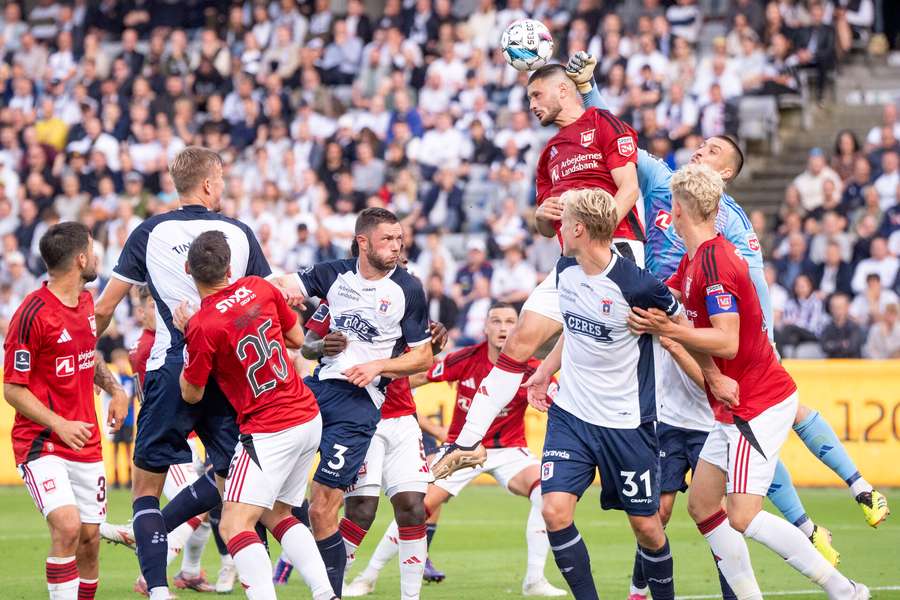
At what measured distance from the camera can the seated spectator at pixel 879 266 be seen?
61.3ft

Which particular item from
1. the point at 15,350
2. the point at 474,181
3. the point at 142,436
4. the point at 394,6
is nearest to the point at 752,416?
the point at 142,436

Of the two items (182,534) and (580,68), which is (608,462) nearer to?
(580,68)

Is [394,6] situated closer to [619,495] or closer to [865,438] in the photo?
[865,438]

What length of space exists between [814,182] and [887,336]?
331cm

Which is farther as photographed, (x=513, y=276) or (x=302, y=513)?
(x=513, y=276)

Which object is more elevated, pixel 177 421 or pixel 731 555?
pixel 177 421

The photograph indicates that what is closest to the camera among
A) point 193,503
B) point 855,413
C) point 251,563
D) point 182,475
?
point 251,563

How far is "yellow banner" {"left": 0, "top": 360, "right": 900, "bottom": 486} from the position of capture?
53.1ft

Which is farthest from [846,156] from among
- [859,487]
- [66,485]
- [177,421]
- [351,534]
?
[66,485]

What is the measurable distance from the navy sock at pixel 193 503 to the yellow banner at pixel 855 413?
8980 mm

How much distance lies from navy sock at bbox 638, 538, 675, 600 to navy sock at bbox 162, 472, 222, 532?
111 inches

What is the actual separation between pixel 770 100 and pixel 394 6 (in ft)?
25.6

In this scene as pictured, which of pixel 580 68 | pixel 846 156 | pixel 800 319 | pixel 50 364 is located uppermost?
pixel 580 68

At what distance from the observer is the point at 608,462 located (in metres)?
8.10
